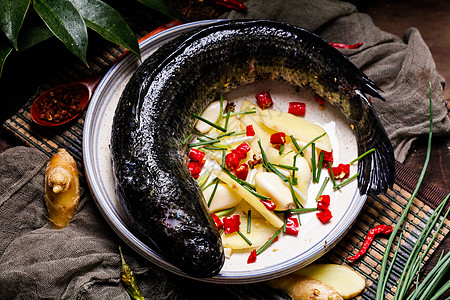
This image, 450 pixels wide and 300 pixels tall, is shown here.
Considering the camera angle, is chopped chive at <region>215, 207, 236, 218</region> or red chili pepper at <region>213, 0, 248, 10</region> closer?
chopped chive at <region>215, 207, 236, 218</region>

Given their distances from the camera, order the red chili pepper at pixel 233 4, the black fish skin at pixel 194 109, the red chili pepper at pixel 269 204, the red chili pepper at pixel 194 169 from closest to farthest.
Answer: the black fish skin at pixel 194 109
the red chili pepper at pixel 269 204
the red chili pepper at pixel 194 169
the red chili pepper at pixel 233 4

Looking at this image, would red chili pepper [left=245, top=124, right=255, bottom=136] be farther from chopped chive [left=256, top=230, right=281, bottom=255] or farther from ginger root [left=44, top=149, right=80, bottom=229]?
ginger root [left=44, top=149, right=80, bottom=229]

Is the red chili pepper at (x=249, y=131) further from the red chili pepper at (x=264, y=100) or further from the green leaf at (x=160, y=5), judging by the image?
the green leaf at (x=160, y=5)

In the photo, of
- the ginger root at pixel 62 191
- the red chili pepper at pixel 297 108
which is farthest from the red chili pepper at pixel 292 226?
the ginger root at pixel 62 191

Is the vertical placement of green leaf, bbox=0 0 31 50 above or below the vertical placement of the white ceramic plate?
above

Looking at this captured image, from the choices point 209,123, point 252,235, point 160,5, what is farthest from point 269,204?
point 160,5

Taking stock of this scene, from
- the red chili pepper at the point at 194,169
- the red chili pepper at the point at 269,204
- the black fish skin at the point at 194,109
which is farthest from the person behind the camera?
the red chili pepper at the point at 194,169

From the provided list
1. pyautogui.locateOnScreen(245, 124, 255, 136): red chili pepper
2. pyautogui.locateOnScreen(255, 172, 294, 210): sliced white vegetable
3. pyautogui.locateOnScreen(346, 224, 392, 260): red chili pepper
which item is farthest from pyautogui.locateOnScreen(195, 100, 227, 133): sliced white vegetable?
pyautogui.locateOnScreen(346, 224, 392, 260): red chili pepper
